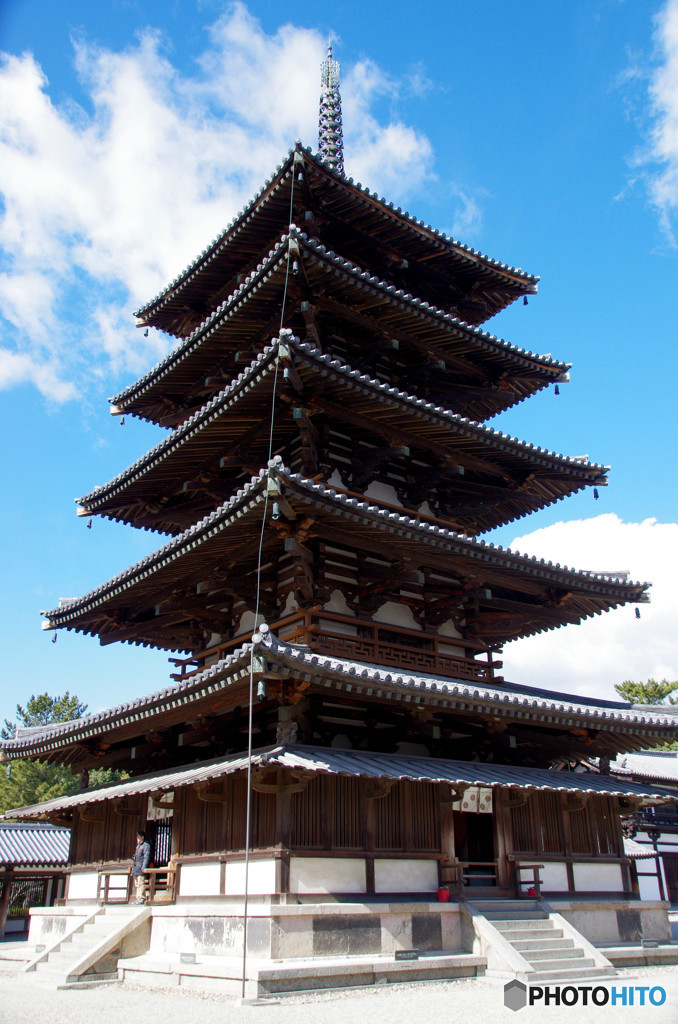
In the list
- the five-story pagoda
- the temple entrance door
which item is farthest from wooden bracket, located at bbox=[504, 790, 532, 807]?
the temple entrance door

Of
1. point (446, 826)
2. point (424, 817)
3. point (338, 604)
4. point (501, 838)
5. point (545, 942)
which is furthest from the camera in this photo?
point (338, 604)

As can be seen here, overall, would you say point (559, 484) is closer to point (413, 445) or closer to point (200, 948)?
point (413, 445)

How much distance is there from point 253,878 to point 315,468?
8.06 metres

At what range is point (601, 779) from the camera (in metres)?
17.3

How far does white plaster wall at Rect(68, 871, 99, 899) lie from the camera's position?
1780 centimetres

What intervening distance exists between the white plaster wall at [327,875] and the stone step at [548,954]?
279 cm

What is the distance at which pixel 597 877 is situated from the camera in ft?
53.5

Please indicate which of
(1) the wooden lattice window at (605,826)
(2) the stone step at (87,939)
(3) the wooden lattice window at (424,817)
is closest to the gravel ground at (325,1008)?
(2) the stone step at (87,939)

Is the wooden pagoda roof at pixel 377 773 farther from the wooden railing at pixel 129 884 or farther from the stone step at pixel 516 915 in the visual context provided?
the stone step at pixel 516 915

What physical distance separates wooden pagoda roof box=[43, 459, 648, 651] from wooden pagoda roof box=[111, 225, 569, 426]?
14.7 feet

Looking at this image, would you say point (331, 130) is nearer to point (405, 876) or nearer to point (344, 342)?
point (344, 342)

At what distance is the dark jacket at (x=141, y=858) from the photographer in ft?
51.9

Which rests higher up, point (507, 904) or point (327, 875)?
point (327, 875)

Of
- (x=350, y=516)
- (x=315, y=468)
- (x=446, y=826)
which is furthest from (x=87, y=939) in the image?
(x=315, y=468)
